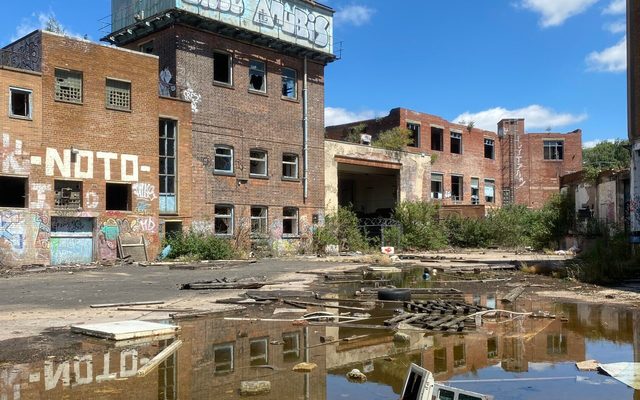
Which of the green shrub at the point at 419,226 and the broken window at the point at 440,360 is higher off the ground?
the green shrub at the point at 419,226

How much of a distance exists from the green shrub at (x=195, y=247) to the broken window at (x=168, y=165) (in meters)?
1.54

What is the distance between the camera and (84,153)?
23.0 metres

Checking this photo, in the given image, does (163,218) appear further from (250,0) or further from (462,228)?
(462,228)

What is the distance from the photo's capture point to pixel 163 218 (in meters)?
25.7

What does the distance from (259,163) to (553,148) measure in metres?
30.6

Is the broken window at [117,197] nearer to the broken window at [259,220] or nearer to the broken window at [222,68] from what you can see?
the broken window at [259,220]

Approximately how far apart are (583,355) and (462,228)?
3179 cm

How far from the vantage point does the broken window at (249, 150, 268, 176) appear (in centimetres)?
2997

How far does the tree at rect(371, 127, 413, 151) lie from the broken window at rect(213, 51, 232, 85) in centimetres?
1306

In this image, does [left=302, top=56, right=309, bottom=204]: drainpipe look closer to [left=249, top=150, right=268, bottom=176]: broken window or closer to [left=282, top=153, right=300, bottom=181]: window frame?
[left=282, top=153, right=300, bottom=181]: window frame

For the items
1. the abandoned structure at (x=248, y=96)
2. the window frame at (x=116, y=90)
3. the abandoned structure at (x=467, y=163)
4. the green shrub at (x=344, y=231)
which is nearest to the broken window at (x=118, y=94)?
the window frame at (x=116, y=90)

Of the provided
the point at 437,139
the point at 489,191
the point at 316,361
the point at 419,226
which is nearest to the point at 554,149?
the point at 489,191

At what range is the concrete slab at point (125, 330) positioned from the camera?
7520mm

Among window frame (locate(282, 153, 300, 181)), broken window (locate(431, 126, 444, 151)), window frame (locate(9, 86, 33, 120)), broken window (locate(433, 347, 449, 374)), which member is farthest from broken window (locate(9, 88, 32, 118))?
broken window (locate(431, 126, 444, 151))
